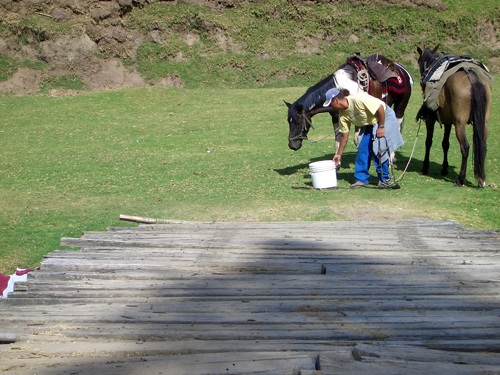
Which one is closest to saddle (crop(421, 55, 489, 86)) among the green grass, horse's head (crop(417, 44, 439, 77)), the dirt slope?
horse's head (crop(417, 44, 439, 77))

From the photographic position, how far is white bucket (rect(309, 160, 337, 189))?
10656 mm

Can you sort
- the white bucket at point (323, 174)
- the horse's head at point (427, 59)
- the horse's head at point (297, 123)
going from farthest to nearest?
the horse's head at point (427, 59) → the horse's head at point (297, 123) → the white bucket at point (323, 174)

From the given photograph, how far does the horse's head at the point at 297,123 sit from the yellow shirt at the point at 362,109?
1.76 meters

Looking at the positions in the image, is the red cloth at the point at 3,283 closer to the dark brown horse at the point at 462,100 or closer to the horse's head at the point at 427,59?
the dark brown horse at the point at 462,100

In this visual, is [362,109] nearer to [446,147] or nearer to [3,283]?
[446,147]

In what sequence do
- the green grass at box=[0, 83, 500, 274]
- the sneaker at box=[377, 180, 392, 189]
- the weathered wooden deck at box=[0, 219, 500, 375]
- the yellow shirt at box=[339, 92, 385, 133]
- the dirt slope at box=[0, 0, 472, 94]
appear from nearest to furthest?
the weathered wooden deck at box=[0, 219, 500, 375]
the green grass at box=[0, 83, 500, 274]
the yellow shirt at box=[339, 92, 385, 133]
the sneaker at box=[377, 180, 392, 189]
the dirt slope at box=[0, 0, 472, 94]

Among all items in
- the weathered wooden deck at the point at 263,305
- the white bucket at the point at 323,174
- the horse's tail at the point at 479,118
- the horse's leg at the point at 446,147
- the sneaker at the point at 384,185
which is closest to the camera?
the weathered wooden deck at the point at 263,305

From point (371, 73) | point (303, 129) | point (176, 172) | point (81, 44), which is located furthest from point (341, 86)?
point (81, 44)

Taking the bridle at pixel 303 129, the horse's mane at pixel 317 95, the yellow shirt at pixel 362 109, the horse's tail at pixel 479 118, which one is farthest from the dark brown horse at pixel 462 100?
the bridle at pixel 303 129

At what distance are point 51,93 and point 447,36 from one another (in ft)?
53.2

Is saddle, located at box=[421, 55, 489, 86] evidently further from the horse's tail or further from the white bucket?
the white bucket

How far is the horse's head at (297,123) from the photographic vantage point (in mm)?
12203

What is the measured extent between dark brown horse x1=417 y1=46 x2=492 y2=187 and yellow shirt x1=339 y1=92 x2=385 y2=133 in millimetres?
1592

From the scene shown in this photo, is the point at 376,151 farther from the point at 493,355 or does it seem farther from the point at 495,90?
the point at 495,90
